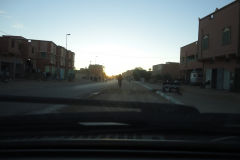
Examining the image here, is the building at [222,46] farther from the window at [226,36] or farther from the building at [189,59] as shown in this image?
the building at [189,59]

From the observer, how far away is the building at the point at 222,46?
25703mm

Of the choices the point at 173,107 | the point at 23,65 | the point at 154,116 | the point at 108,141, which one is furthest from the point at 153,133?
the point at 23,65

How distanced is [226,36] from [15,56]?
1240 inches

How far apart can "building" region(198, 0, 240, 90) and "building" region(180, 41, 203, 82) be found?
34.5 feet

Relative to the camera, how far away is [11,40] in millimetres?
42219

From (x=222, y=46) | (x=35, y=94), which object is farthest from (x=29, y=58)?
(x=35, y=94)

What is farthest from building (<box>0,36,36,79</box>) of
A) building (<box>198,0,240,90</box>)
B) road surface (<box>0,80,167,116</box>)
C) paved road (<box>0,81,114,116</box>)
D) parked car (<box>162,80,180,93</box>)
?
building (<box>198,0,240,90</box>)

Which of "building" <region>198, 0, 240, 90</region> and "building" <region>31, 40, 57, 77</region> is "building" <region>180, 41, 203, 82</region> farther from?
"building" <region>31, 40, 57, 77</region>

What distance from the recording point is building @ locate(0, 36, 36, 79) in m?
40.4

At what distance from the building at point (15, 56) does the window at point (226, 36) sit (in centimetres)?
2553

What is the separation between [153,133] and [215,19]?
101 feet

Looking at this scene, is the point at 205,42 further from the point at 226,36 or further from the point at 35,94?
the point at 35,94

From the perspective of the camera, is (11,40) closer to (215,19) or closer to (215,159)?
(215,19)

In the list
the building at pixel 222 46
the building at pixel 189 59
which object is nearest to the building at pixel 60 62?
the building at pixel 189 59
